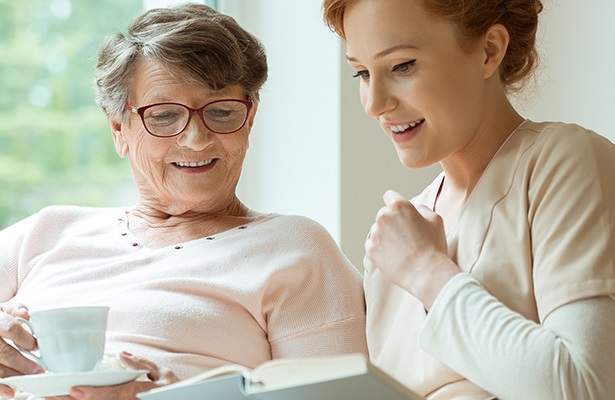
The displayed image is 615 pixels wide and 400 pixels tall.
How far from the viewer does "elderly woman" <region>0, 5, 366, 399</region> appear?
1.76m

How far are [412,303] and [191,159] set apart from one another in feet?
2.04

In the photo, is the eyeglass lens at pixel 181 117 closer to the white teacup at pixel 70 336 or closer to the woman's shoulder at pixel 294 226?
the woman's shoulder at pixel 294 226

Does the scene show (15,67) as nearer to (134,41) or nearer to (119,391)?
(134,41)

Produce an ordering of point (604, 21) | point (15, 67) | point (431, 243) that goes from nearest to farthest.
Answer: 1. point (431, 243)
2. point (604, 21)
3. point (15, 67)

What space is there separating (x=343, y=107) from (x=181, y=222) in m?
0.52

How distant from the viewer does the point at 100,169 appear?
2604 millimetres

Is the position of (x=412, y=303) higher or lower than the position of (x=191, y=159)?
lower

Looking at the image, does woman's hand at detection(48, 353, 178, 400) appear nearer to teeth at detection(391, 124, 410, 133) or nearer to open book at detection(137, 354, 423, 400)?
open book at detection(137, 354, 423, 400)

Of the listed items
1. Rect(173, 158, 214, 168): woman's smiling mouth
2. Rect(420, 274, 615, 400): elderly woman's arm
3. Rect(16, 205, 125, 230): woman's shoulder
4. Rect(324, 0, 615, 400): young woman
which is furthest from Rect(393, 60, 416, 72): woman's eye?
Rect(16, 205, 125, 230): woman's shoulder

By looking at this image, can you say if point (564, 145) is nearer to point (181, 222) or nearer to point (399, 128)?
Result: point (399, 128)

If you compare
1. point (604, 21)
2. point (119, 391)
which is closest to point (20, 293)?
point (119, 391)

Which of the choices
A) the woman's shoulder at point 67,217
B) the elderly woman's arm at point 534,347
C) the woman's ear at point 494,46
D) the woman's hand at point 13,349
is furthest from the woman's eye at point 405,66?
the woman's shoulder at point 67,217

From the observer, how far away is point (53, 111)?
2527 millimetres

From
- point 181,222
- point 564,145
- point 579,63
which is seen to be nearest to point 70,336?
point 181,222
